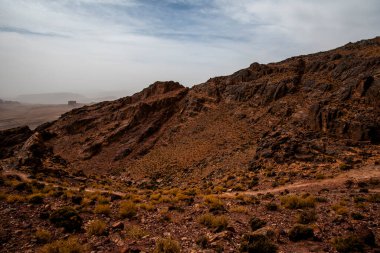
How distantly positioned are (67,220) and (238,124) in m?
43.4

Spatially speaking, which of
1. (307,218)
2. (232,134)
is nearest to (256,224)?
(307,218)

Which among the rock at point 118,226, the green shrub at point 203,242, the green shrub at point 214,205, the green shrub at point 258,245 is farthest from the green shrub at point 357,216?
the rock at point 118,226

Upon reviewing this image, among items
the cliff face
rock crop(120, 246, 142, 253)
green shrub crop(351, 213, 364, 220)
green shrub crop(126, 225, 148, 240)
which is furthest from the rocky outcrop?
green shrub crop(351, 213, 364, 220)

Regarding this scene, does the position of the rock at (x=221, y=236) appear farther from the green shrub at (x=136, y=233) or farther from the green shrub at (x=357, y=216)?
the green shrub at (x=357, y=216)

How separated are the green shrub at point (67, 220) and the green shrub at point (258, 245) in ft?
25.9

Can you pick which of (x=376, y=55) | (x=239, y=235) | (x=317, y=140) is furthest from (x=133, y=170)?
(x=376, y=55)

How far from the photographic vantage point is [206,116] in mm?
59750

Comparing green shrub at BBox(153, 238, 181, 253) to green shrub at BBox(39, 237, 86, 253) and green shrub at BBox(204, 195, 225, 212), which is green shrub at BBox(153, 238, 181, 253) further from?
green shrub at BBox(204, 195, 225, 212)

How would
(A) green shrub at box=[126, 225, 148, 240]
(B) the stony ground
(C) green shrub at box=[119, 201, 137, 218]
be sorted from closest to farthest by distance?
(B) the stony ground
(A) green shrub at box=[126, 225, 148, 240]
(C) green shrub at box=[119, 201, 137, 218]

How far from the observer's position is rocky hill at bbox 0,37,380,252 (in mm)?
31125

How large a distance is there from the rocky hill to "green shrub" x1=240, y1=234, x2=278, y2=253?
1.67ft

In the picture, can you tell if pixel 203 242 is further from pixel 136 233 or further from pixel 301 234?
pixel 301 234

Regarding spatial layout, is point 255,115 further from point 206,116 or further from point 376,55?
point 376,55

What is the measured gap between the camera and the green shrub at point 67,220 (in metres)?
12.3
